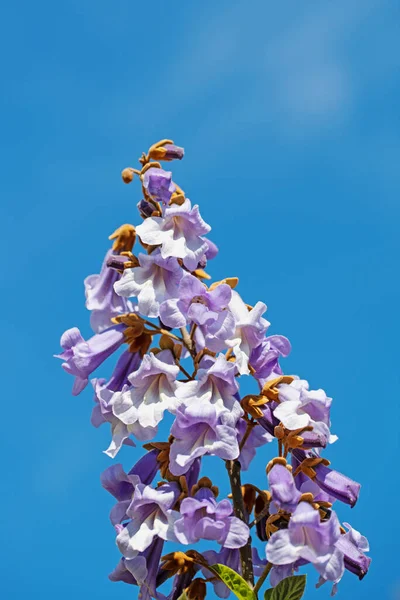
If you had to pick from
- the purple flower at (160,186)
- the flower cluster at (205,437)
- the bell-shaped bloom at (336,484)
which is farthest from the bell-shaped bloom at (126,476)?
the purple flower at (160,186)

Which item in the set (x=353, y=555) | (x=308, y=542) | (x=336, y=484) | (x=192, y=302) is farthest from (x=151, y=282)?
(x=353, y=555)

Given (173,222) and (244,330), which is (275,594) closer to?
(244,330)

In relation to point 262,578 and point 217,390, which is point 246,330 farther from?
point 262,578

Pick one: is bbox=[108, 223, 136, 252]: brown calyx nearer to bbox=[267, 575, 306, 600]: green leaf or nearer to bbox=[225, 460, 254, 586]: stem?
bbox=[225, 460, 254, 586]: stem

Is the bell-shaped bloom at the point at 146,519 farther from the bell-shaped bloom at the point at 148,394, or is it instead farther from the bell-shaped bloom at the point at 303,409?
the bell-shaped bloom at the point at 303,409

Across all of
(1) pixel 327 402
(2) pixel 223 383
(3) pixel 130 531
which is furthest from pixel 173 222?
(3) pixel 130 531

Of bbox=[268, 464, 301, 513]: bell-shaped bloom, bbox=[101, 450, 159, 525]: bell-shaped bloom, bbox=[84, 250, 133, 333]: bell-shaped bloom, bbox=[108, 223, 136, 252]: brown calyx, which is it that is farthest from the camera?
bbox=[84, 250, 133, 333]: bell-shaped bloom

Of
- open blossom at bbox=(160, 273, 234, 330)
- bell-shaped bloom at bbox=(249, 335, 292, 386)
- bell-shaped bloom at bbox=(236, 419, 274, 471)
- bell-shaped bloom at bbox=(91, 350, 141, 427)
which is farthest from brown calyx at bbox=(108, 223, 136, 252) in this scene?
bell-shaped bloom at bbox=(236, 419, 274, 471)
